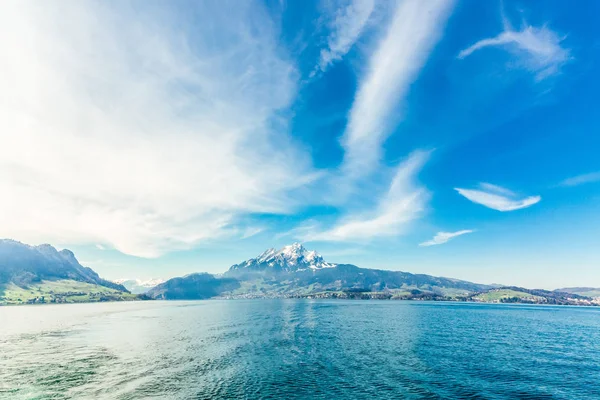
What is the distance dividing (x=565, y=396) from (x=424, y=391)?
25.6m

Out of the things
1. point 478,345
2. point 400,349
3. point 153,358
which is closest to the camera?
point 153,358

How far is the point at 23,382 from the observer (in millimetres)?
60031

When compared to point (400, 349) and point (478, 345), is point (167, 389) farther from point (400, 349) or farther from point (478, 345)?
point (478, 345)

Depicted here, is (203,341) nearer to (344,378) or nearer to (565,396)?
(344,378)

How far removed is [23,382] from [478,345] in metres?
124

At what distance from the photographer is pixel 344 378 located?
6212 centimetres

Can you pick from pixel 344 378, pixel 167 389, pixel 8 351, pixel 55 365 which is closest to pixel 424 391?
pixel 344 378

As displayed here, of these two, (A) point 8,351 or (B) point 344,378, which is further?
(A) point 8,351

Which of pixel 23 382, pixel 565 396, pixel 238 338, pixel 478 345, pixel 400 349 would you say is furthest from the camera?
pixel 238 338

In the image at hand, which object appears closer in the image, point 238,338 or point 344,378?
point 344,378

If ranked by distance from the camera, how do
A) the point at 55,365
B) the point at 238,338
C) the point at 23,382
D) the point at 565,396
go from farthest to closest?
the point at 238,338 → the point at 55,365 → the point at 23,382 → the point at 565,396

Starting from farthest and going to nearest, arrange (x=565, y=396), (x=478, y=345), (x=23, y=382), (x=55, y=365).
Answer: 1. (x=478, y=345)
2. (x=55, y=365)
3. (x=23, y=382)
4. (x=565, y=396)

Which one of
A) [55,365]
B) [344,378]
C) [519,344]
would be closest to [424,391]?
[344,378]

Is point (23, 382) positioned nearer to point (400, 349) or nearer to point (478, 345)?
point (400, 349)
